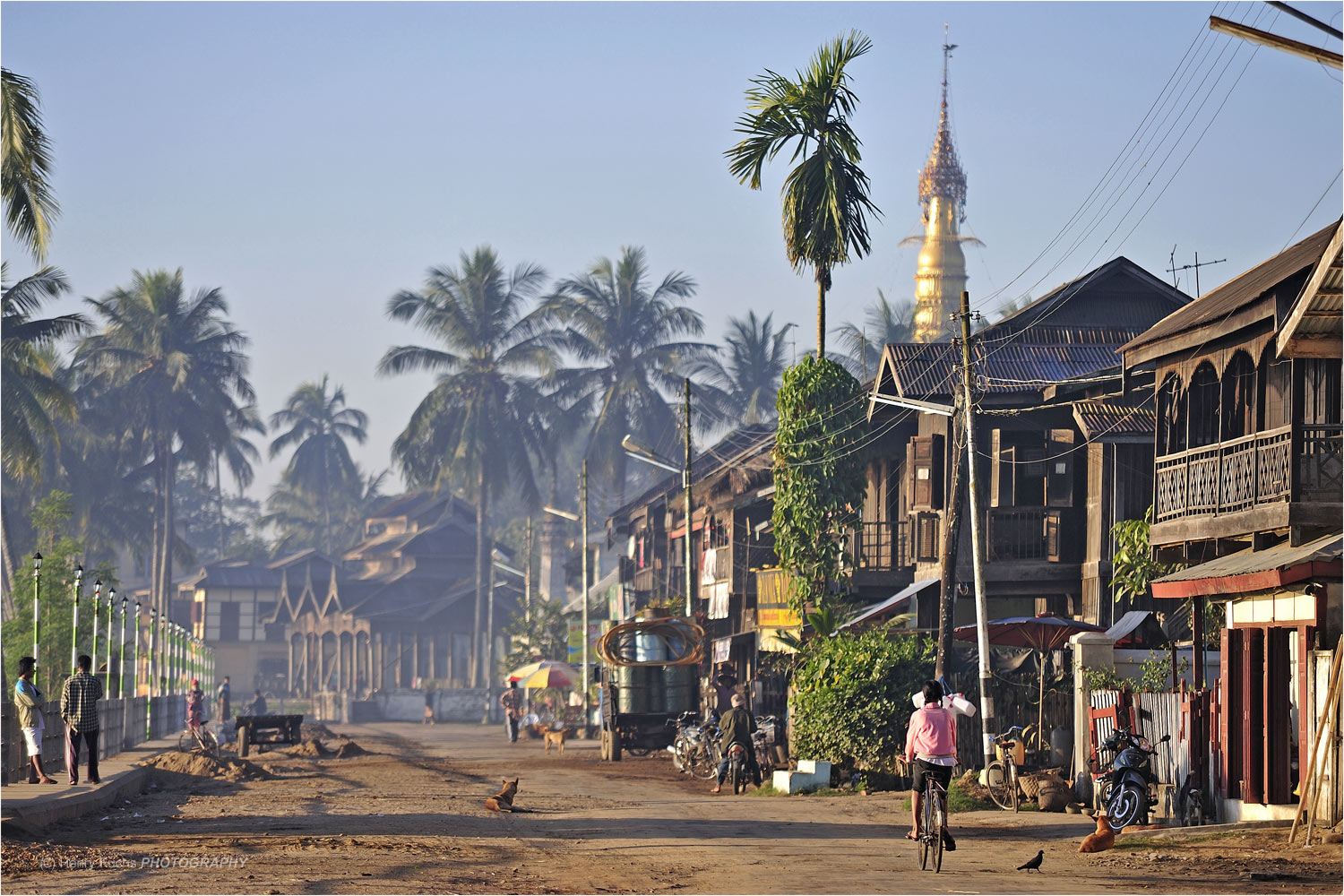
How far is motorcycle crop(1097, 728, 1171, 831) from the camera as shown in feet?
57.6

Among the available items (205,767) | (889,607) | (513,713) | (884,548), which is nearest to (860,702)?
(889,607)

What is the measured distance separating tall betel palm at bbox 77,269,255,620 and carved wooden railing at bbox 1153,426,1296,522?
214 ft

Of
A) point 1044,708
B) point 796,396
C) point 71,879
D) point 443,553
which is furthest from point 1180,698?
point 443,553

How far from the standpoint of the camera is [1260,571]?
1691 centimetres

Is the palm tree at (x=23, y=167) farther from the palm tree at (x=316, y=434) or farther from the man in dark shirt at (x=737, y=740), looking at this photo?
the palm tree at (x=316, y=434)

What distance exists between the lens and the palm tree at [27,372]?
52844mm

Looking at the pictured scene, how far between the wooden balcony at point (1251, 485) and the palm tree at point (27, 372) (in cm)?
3923

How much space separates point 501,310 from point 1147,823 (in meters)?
61.1

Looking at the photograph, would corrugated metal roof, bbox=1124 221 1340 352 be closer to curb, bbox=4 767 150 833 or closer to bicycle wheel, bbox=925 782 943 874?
bicycle wheel, bbox=925 782 943 874

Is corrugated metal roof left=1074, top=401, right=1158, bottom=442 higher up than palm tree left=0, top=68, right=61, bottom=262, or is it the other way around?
palm tree left=0, top=68, right=61, bottom=262

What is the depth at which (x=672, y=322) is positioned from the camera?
78.1 metres

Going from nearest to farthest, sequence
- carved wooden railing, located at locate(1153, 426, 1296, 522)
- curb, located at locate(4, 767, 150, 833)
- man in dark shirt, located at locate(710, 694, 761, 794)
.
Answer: curb, located at locate(4, 767, 150, 833) < carved wooden railing, located at locate(1153, 426, 1296, 522) < man in dark shirt, located at locate(710, 694, 761, 794)

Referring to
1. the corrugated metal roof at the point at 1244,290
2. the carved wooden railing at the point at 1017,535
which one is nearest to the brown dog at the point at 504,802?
the corrugated metal roof at the point at 1244,290

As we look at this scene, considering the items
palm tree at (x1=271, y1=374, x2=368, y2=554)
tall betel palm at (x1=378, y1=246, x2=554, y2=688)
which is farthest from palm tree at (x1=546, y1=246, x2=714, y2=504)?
palm tree at (x1=271, y1=374, x2=368, y2=554)
